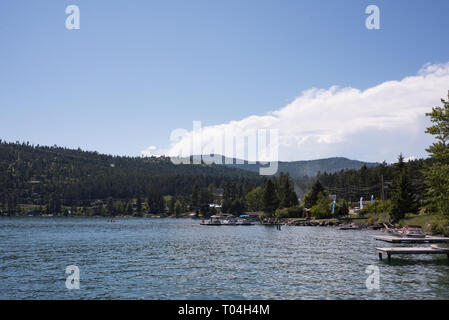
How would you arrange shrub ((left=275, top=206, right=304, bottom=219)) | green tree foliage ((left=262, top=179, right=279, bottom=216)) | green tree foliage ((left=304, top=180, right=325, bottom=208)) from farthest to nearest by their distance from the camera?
green tree foliage ((left=262, top=179, right=279, bottom=216)) → shrub ((left=275, top=206, right=304, bottom=219)) → green tree foliage ((left=304, top=180, right=325, bottom=208))

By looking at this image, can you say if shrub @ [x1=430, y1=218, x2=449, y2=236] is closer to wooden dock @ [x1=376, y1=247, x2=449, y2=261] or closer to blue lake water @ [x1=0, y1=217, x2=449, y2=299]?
blue lake water @ [x1=0, y1=217, x2=449, y2=299]

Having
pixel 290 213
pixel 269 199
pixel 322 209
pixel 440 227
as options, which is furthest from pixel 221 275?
pixel 269 199

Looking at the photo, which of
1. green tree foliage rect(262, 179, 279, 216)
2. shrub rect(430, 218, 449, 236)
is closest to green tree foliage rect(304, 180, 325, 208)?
green tree foliage rect(262, 179, 279, 216)

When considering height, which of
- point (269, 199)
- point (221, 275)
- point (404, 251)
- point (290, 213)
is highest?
point (269, 199)

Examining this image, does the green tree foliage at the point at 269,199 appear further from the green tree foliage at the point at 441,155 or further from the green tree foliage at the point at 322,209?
the green tree foliage at the point at 441,155

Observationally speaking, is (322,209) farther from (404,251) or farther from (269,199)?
(404,251)

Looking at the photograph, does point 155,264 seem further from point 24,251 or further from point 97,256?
→ point 24,251

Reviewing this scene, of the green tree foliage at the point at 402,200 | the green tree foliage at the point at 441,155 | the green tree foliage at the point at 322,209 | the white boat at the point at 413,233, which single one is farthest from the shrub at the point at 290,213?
the green tree foliage at the point at 441,155

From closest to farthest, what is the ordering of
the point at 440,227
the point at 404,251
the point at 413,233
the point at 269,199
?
1. the point at 404,251
2. the point at 413,233
3. the point at 440,227
4. the point at 269,199

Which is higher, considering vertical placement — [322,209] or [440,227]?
[440,227]

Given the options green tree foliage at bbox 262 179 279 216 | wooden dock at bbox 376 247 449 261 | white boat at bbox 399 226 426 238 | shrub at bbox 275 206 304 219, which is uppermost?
green tree foliage at bbox 262 179 279 216

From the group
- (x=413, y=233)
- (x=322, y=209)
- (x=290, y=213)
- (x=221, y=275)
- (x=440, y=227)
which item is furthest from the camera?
(x=290, y=213)
